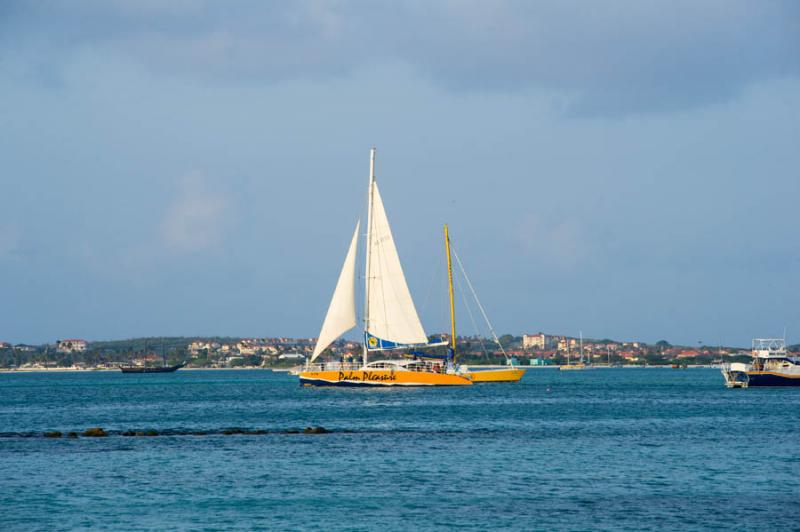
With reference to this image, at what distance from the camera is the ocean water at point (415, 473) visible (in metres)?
32.8

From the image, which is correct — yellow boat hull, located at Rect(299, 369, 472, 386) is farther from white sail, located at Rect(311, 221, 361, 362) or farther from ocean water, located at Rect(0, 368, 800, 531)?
ocean water, located at Rect(0, 368, 800, 531)

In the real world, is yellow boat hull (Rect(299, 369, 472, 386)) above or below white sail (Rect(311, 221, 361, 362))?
below

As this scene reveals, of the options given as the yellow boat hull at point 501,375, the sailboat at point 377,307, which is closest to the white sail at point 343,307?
the sailboat at point 377,307

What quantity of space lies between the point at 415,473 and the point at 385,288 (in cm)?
5964

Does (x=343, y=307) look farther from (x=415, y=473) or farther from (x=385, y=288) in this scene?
(x=415, y=473)

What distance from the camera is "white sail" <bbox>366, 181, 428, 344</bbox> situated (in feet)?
333

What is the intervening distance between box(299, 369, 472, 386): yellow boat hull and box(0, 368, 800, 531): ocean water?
21.8 m

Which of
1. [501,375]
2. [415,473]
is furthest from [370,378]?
[415,473]

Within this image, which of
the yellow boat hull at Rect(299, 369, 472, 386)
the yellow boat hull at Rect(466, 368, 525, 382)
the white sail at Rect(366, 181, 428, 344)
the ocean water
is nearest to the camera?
the ocean water

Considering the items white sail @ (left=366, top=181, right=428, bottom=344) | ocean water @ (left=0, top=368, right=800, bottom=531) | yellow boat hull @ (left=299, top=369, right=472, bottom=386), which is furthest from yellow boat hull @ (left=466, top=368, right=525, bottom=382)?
ocean water @ (left=0, top=368, right=800, bottom=531)

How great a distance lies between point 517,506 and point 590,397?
74428 millimetres

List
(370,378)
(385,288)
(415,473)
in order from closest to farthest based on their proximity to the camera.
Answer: (415,473), (370,378), (385,288)

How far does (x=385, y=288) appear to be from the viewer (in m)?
102

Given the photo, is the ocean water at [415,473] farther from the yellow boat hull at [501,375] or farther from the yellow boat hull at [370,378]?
the yellow boat hull at [501,375]
